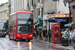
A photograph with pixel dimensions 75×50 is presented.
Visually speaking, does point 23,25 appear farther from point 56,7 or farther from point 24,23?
point 56,7

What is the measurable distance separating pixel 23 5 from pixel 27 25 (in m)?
42.4

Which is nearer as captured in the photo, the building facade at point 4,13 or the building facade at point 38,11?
the building facade at point 38,11

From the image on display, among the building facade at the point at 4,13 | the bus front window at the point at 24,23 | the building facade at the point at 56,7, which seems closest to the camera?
the bus front window at the point at 24,23

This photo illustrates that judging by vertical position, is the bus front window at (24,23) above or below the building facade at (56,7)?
below

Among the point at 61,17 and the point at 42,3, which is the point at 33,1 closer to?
the point at 42,3

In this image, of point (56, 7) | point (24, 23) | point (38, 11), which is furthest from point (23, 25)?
point (38, 11)

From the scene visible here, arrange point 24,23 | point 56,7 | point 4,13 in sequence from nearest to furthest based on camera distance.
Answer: point 24,23
point 56,7
point 4,13

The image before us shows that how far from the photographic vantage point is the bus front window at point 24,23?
3372cm

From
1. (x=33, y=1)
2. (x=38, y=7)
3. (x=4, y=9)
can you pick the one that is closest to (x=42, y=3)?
(x=38, y=7)

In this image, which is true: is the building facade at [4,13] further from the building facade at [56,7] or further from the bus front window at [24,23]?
the bus front window at [24,23]

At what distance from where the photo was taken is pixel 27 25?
34031mm

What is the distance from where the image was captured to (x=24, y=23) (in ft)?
111

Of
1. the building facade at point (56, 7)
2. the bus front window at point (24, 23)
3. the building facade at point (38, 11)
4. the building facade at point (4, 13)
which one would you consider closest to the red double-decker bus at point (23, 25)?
the bus front window at point (24, 23)

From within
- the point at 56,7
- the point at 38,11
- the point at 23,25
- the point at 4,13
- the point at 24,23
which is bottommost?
the point at 23,25
